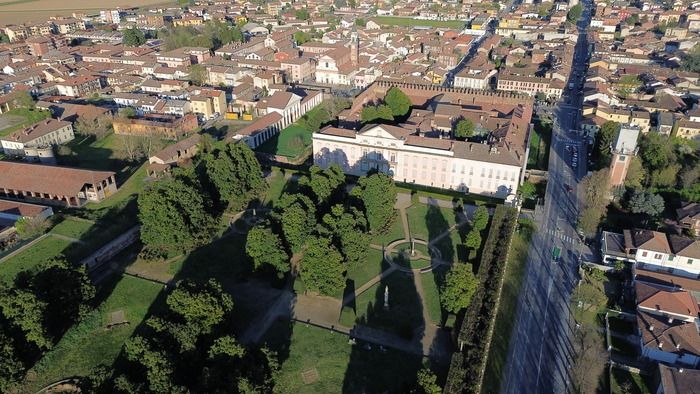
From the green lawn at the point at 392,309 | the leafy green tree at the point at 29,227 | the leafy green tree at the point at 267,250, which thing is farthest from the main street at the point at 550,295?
the leafy green tree at the point at 29,227

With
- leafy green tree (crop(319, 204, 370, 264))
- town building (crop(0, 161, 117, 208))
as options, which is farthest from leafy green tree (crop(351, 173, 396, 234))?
town building (crop(0, 161, 117, 208))

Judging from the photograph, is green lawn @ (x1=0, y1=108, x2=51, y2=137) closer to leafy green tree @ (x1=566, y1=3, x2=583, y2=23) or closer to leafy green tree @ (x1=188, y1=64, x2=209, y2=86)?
leafy green tree @ (x1=188, y1=64, x2=209, y2=86)

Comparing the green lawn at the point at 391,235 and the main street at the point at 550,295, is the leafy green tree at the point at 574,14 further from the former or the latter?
the green lawn at the point at 391,235

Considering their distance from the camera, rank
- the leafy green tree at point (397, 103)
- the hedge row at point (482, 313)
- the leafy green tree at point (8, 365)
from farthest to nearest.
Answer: the leafy green tree at point (397, 103) < the hedge row at point (482, 313) < the leafy green tree at point (8, 365)

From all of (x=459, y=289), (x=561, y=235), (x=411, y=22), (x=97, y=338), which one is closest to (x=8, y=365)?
(x=97, y=338)

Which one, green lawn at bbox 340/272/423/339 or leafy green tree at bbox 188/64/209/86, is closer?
green lawn at bbox 340/272/423/339

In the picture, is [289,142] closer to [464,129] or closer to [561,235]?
[464,129]
